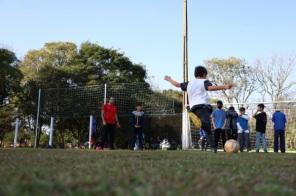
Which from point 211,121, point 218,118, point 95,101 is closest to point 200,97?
point 211,121

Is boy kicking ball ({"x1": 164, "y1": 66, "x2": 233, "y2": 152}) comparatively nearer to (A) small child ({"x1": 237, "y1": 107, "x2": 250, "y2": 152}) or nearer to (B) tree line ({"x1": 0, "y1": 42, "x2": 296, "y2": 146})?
(A) small child ({"x1": 237, "y1": 107, "x2": 250, "y2": 152})

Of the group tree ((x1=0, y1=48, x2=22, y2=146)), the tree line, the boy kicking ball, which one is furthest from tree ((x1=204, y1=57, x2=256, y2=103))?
the boy kicking ball

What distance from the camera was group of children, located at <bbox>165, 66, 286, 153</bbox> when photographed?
10534 millimetres

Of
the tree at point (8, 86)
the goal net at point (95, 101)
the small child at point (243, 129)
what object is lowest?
the small child at point (243, 129)

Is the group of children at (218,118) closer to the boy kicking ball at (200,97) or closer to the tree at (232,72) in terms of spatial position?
the boy kicking ball at (200,97)

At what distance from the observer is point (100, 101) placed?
82.9 ft

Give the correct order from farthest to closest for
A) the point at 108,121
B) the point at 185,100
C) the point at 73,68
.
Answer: the point at 73,68 < the point at 185,100 < the point at 108,121

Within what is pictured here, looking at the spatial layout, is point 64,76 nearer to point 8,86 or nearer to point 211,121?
point 8,86

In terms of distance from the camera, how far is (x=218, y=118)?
14570 millimetres

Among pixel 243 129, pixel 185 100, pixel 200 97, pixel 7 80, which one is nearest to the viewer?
pixel 200 97

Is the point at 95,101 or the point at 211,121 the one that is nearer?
the point at 211,121

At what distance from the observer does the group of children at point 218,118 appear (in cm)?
1053

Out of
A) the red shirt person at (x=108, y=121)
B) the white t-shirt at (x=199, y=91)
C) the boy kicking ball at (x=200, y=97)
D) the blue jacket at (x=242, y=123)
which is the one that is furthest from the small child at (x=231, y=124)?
the white t-shirt at (x=199, y=91)

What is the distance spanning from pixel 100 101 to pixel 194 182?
72.4 ft
